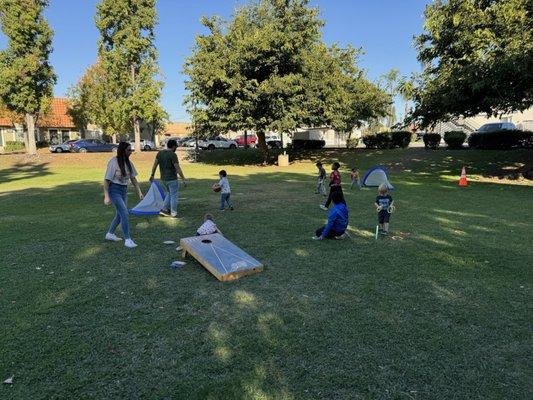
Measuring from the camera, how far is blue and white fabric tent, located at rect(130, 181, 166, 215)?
9625mm

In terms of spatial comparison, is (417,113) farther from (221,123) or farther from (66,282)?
(66,282)

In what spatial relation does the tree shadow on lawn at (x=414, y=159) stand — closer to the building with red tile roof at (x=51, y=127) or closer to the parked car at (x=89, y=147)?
the parked car at (x=89, y=147)

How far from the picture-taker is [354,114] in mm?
32469

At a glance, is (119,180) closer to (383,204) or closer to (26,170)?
(383,204)

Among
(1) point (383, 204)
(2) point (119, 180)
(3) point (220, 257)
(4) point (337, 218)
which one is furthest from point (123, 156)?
(1) point (383, 204)

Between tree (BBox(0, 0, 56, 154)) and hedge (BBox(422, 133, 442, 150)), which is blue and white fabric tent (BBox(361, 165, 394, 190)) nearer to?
hedge (BBox(422, 133, 442, 150))

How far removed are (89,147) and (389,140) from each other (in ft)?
88.0

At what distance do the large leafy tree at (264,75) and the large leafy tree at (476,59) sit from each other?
785cm

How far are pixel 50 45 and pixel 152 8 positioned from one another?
8.85 metres

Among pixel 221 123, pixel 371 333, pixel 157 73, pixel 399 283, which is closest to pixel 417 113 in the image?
pixel 221 123

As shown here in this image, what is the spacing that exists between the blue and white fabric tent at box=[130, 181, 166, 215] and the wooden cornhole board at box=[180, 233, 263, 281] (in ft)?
11.4

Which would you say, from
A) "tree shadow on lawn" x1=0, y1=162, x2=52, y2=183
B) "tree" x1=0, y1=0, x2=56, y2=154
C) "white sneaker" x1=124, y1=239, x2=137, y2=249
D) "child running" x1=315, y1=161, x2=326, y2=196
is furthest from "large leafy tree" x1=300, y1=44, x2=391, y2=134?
"white sneaker" x1=124, y1=239, x2=137, y2=249

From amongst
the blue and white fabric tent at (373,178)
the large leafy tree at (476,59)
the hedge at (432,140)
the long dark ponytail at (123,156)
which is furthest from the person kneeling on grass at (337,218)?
the hedge at (432,140)

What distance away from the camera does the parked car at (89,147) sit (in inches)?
1484
